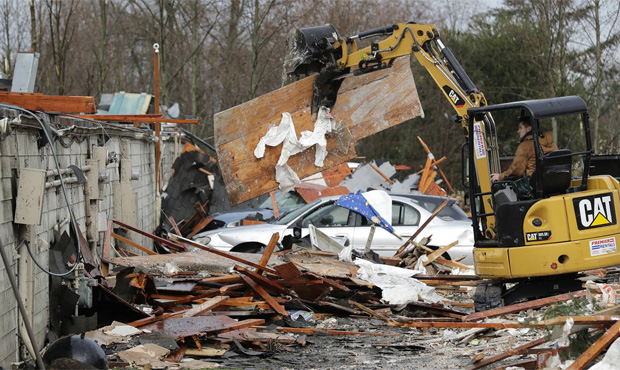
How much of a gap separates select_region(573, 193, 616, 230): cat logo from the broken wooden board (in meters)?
2.57

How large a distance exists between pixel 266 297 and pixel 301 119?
2.50 metres

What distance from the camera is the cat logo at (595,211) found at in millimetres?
8875

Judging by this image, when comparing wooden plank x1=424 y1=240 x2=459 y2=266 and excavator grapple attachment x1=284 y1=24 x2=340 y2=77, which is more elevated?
excavator grapple attachment x1=284 y1=24 x2=340 y2=77

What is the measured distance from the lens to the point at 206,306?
29.6 ft

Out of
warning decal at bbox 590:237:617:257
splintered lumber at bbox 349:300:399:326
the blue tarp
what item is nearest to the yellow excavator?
warning decal at bbox 590:237:617:257

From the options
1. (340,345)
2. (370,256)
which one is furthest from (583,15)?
(340,345)

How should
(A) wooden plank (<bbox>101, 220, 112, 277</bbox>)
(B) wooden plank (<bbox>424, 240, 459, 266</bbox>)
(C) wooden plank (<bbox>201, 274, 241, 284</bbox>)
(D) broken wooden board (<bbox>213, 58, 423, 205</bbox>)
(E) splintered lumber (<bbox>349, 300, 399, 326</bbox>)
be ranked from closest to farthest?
(E) splintered lumber (<bbox>349, 300, 399, 326</bbox>) → (A) wooden plank (<bbox>101, 220, 112, 277</bbox>) → (C) wooden plank (<bbox>201, 274, 241, 284</bbox>) → (D) broken wooden board (<bbox>213, 58, 423, 205</bbox>) → (B) wooden plank (<bbox>424, 240, 459, 266</bbox>)

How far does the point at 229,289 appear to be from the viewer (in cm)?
994

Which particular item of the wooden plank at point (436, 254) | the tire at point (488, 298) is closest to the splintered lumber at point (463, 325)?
the tire at point (488, 298)

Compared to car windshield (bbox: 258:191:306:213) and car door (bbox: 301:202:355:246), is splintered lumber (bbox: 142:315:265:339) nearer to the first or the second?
car door (bbox: 301:202:355:246)

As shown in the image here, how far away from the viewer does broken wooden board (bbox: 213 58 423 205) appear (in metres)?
10.3

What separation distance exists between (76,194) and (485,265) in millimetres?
5027

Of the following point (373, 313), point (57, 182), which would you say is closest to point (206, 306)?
point (373, 313)

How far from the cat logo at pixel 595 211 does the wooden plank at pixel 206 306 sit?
4333mm
